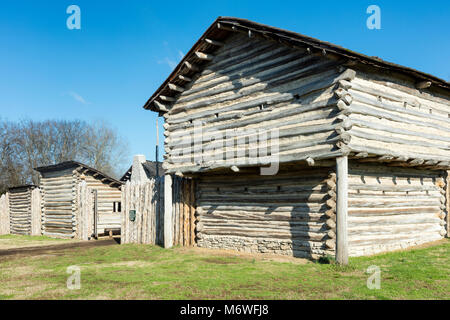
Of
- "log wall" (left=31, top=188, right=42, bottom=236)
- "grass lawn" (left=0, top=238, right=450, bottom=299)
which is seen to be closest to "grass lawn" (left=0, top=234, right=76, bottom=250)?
"log wall" (left=31, top=188, right=42, bottom=236)

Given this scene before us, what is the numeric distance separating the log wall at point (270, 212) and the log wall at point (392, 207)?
883mm

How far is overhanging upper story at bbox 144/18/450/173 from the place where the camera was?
9984mm

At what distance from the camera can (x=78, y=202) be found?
66.8ft

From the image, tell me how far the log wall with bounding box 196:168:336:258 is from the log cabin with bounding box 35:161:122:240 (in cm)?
831

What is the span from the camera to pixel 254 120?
11828mm

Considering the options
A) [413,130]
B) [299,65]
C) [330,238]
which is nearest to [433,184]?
[413,130]

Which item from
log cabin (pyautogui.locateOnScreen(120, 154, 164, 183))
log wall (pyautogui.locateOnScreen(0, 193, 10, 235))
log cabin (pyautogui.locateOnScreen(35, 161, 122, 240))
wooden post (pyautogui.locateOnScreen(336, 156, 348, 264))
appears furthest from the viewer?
log cabin (pyautogui.locateOnScreen(120, 154, 164, 183))

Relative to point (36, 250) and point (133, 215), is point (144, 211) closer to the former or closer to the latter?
point (133, 215)

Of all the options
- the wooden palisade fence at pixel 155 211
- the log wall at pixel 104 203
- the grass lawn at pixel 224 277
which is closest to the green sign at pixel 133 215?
the wooden palisade fence at pixel 155 211

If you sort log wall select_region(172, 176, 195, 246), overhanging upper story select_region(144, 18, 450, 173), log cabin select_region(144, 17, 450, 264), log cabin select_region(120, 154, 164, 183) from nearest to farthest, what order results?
overhanging upper story select_region(144, 18, 450, 173)
log cabin select_region(144, 17, 450, 264)
log wall select_region(172, 176, 195, 246)
log cabin select_region(120, 154, 164, 183)

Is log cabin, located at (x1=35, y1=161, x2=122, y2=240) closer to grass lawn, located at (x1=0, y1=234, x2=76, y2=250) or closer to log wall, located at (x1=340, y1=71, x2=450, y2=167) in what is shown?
grass lawn, located at (x1=0, y1=234, x2=76, y2=250)

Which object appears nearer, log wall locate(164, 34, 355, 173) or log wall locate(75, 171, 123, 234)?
log wall locate(164, 34, 355, 173)

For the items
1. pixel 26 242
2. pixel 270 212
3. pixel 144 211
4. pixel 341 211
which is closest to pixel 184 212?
pixel 144 211

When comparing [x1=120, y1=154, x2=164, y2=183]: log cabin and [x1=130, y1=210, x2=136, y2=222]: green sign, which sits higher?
[x1=120, y1=154, x2=164, y2=183]: log cabin
